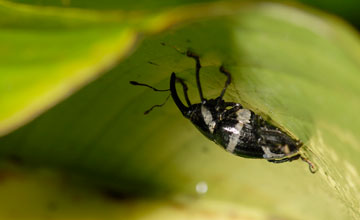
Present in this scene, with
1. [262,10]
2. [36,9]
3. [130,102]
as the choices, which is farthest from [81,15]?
[130,102]

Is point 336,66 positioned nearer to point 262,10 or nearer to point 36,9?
point 262,10

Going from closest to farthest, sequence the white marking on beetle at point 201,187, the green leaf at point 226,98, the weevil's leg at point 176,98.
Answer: the green leaf at point 226,98 → the weevil's leg at point 176,98 → the white marking on beetle at point 201,187

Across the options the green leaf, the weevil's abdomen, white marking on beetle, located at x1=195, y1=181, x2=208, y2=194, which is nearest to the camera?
the green leaf

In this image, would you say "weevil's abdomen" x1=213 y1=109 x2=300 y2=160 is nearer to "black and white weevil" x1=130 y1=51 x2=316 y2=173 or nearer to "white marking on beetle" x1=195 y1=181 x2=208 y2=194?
"black and white weevil" x1=130 y1=51 x2=316 y2=173

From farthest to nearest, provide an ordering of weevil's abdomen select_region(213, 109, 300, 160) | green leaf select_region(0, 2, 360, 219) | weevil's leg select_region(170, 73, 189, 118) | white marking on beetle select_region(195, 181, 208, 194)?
white marking on beetle select_region(195, 181, 208, 194) → weevil's abdomen select_region(213, 109, 300, 160) → weevil's leg select_region(170, 73, 189, 118) → green leaf select_region(0, 2, 360, 219)

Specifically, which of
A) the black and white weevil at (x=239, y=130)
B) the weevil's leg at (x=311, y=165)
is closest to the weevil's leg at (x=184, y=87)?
the black and white weevil at (x=239, y=130)

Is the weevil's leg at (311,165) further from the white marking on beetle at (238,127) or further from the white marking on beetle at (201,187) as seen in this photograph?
the white marking on beetle at (201,187)

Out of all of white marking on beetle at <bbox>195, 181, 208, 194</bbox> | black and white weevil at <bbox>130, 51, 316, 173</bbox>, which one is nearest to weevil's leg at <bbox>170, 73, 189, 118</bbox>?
black and white weevil at <bbox>130, 51, 316, 173</bbox>

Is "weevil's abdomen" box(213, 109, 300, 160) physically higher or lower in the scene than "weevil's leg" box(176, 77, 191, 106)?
lower

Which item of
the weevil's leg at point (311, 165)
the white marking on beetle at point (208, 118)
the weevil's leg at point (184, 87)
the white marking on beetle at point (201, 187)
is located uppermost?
the weevil's leg at point (184, 87)
